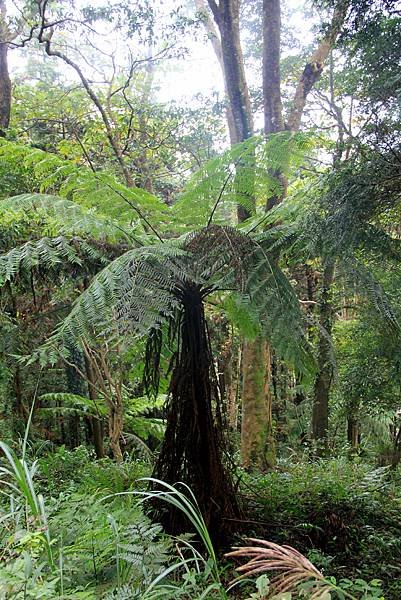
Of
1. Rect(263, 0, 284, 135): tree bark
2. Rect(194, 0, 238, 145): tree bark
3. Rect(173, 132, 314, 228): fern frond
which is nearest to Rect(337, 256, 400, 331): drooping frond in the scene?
Rect(173, 132, 314, 228): fern frond

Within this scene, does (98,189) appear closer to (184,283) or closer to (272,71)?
(184,283)

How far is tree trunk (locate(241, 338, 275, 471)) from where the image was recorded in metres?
4.16

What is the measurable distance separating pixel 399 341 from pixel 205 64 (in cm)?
1223

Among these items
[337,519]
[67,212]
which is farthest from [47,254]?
[337,519]

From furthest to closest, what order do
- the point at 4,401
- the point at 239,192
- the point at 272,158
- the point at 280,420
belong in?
the point at 280,420, the point at 4,401, the point at 239,192, the point at 272,158

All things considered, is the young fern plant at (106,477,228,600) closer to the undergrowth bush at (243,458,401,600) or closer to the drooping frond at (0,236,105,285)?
the undergrowth bush at (243,458,401,600)

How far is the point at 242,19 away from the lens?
34.8 feet

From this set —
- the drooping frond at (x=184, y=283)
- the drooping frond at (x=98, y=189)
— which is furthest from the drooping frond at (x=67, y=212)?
the drooping frond at (x=184, y=283)

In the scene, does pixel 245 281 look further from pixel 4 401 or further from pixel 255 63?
pixel 255 63

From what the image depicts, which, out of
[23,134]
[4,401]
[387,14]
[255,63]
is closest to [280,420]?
[4,401]

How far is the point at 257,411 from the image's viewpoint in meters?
4.19

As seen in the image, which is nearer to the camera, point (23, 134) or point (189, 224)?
point (189, 224)

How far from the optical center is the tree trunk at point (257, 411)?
4.16 meters

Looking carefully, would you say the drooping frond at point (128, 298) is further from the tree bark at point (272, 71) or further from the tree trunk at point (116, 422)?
the tree bark at point (272, 71)
